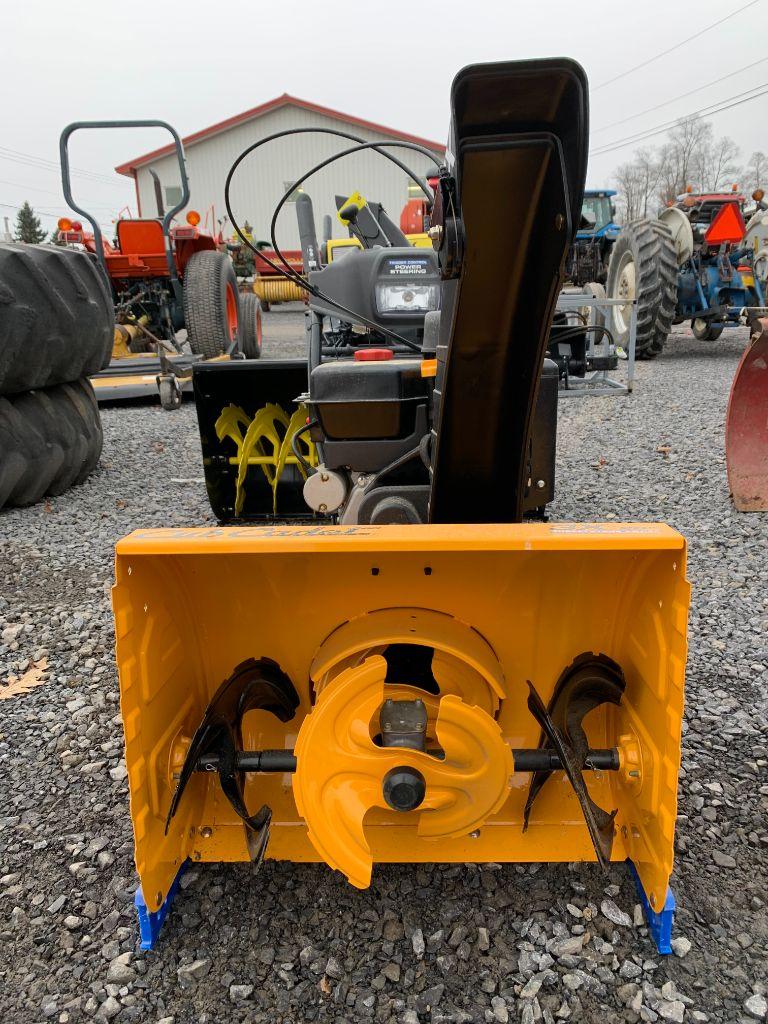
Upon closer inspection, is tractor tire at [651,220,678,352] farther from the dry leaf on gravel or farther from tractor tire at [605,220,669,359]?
the dry leaf on gravel

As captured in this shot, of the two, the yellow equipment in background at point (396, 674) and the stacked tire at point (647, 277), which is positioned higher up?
the stacked tire at point (647, 277)

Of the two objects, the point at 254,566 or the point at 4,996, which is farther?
the point at 254,566

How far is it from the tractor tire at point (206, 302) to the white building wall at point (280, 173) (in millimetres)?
A: 18897

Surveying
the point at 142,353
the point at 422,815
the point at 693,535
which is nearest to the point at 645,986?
the point at 422,815

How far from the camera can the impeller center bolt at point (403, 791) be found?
154 cm

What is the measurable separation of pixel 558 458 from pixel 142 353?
6200 millimetres

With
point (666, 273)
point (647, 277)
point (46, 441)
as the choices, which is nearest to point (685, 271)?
point (666, 273)


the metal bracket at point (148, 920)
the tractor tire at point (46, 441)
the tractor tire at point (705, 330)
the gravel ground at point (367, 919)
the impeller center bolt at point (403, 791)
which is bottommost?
the gravel ground at point (367, 919)

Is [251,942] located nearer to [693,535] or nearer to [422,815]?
[422,815]

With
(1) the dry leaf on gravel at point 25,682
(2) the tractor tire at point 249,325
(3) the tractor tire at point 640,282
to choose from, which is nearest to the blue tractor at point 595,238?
(3) the tractor tire at point 640,282

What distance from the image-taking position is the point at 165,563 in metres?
1.81

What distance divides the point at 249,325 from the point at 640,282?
5054 millimetres

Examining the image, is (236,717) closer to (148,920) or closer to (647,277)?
(148,920)

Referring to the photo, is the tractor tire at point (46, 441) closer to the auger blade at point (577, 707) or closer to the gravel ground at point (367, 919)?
the gravel ground at point (367, 919)
